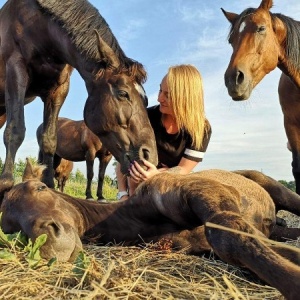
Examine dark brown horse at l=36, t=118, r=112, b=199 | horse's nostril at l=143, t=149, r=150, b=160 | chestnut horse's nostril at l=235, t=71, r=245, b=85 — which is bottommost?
dark brown horse at l=36, t=118, r=112, b=199

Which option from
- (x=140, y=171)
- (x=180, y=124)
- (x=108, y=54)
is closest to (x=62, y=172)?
(x=108, y=54)

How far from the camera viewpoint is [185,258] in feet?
7.64

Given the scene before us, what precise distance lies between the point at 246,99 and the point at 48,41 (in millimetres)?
2334

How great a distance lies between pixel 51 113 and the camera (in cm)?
582

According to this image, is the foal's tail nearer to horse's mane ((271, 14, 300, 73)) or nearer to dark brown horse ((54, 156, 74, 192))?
horse's mane ((271, 14, 300, 73))

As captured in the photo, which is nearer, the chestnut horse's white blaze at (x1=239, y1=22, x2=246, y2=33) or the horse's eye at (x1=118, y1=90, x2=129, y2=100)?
the horse's eye at (x1=118, y1=90, x2=129, y2=100)

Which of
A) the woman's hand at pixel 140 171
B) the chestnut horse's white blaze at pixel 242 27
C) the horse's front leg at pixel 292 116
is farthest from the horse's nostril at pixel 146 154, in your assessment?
the horse's front leg at pixel 292 116

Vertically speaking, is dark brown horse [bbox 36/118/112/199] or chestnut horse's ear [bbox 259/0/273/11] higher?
chestnut horse's ear [bbox 259/0/273/11]

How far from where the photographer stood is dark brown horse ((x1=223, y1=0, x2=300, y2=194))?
5.38 m

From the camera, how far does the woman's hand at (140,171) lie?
3.57 meters

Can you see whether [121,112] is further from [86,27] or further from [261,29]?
[261,29]

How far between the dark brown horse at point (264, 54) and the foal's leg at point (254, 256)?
376cm

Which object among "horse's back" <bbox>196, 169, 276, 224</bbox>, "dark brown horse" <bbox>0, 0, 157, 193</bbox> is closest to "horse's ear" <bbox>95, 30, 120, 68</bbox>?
"dark brown horse" <bbox>0, 0, 157, 193</bbox>

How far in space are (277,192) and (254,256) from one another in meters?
2.38
